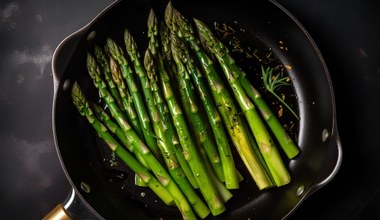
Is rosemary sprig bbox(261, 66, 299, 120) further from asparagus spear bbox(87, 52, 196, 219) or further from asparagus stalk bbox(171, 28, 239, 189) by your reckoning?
asparagus spear bbox(87, 52, 196, 219)

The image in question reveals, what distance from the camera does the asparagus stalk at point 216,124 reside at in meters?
2.77

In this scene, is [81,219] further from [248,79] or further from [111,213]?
[248,79]

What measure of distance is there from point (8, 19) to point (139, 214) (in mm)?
1366

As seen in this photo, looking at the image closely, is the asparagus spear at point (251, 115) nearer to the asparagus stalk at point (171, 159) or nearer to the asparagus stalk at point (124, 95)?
the asparagus stalk at point (171, 159)

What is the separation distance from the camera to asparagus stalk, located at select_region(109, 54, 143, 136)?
2822mm

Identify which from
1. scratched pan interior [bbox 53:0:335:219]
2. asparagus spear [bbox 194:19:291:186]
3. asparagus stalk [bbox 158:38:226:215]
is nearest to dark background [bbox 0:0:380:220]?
scratched pan interior [bbox 53:0:335:219]

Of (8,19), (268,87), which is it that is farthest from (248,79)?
(8,19)

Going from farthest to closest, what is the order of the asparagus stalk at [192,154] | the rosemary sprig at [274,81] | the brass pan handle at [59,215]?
1. the rosemary sprig at [274,81]
2. the asparagus stalk at [192,154]
3. the brass pan handle at [59,215]

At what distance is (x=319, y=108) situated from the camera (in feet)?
9.41

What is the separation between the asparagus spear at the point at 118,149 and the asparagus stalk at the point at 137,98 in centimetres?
12

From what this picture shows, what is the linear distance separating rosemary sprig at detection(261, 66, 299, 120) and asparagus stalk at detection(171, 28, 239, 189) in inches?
12.7

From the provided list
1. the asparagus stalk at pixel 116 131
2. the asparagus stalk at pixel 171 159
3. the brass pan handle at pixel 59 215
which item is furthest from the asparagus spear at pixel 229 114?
the brass pan handle at pixel 59 215

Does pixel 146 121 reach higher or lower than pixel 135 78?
lower

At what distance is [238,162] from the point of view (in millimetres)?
2873
